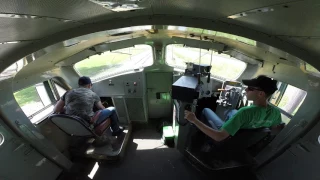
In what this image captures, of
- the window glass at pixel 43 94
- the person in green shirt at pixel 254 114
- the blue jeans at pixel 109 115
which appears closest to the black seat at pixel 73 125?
the blue jeans at pixel 109 115

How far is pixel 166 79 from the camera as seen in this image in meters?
4.32

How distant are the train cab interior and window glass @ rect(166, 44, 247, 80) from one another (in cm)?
2

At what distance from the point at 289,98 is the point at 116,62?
345 cm

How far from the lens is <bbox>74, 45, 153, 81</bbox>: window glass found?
417cm

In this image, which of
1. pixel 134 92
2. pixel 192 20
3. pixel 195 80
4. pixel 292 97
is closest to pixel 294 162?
pixel 292 97

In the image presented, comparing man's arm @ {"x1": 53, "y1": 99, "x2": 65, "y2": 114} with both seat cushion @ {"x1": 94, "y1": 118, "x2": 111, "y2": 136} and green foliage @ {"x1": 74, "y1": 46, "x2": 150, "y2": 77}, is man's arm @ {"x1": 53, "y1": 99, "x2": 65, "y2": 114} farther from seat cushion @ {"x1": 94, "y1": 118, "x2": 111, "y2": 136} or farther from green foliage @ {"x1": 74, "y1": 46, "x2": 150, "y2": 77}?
green foliage @ {"x1": 74, "y1": 46, "x2": 150, "y2": 77}

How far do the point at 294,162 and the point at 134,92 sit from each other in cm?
299

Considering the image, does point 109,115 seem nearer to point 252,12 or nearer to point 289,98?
point 252,12

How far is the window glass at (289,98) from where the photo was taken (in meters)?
2.92

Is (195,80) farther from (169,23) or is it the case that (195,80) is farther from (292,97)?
(292,97)

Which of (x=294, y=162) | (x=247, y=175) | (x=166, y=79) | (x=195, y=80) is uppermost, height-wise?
(x=195, y=80)

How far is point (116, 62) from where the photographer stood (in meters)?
4.36

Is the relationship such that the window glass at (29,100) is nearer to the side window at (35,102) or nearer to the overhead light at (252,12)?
the side window at (35,102)

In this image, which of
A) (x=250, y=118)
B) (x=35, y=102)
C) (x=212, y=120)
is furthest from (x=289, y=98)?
(x=35, y=102)
